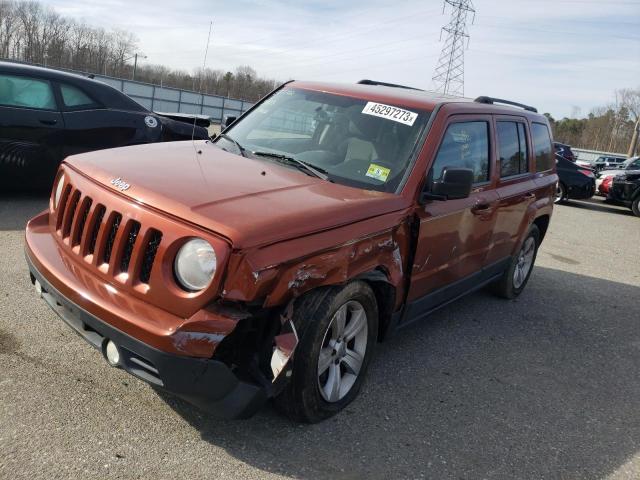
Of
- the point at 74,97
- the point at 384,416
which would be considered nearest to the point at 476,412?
the point at 384,416

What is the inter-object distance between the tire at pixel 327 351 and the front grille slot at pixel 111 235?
959 mm

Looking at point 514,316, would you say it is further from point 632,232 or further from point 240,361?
point 632,232

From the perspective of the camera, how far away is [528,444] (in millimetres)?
3314

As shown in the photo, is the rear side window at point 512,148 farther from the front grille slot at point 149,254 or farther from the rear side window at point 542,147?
the front grille slot at point 149,254

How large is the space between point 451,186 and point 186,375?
1.92 metres

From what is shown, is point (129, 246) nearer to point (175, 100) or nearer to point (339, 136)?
point (339, 136)

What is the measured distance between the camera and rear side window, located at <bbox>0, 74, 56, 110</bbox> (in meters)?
6.66

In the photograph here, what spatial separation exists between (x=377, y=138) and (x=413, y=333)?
1755 mm

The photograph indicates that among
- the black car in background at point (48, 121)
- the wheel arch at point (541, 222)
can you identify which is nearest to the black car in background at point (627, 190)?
the wheel arch at point (541, 222)

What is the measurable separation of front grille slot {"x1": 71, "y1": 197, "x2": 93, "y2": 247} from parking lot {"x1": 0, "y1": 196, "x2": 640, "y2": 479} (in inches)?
32.5

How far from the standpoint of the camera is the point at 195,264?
2533 mm

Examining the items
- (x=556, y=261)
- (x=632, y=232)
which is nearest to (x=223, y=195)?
(x=556, y=261)

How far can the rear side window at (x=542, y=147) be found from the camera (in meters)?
5.70

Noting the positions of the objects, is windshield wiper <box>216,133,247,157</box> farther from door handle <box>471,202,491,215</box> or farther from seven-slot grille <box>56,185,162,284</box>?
door handle <box>471,202,491,215</box>
